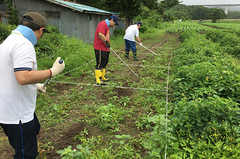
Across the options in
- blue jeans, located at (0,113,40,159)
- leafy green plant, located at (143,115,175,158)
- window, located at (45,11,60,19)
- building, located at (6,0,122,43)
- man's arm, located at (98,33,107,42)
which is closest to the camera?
blue jeans, located at (0,113,40,159)

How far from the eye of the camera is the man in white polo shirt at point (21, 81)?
1718mm

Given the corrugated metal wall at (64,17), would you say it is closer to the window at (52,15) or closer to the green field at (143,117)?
the window at (52,15)

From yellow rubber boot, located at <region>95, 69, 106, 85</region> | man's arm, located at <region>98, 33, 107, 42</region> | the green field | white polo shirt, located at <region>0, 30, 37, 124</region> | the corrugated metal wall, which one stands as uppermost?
the corrugated metal wall

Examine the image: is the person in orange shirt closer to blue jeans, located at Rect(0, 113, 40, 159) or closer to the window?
blue jeans, located at Rect(0, 113, 40, 159)

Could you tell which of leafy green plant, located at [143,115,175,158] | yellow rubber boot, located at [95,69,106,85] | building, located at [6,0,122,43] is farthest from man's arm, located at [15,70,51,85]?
building, located at [6,0,122,43]

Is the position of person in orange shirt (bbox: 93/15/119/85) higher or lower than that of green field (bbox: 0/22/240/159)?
higher

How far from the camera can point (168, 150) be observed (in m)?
2.62

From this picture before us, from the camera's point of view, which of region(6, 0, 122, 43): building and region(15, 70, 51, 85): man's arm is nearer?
region(15, 70, 51, 85): man's arm

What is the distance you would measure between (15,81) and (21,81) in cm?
16

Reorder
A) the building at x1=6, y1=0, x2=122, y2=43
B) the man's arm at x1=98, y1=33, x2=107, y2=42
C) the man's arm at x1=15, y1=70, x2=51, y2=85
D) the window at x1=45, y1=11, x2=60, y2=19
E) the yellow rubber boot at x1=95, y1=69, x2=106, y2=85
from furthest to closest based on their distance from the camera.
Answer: the window at x1=45, y1=11, x2=60, y2=19 < the building at x1=6, y1=0, x2=122, y2=43 < the yellow rubber boot at x1=95, y1=69, x2=106, y2=85 < the man's arm at x1=98, y1=33, x2=107, y2=42 < the man's arm at x1=15, y1=70, x2=51, y2=85

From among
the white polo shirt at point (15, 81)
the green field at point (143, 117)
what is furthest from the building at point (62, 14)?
the white polo shirt at point (15, 81)

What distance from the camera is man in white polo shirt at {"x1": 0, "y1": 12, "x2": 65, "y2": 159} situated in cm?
172

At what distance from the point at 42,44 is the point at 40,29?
22.2 ft

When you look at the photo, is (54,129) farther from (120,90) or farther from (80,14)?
(80,14)
